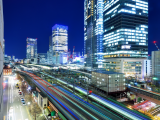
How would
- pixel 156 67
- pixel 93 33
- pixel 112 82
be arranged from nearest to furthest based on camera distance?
pixel 112 82, pixel 156 67, pixel 93 33

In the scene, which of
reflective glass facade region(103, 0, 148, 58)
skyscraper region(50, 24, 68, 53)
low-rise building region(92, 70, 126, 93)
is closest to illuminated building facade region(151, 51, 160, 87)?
reflective glass facade region(103, 0, 148, 58)

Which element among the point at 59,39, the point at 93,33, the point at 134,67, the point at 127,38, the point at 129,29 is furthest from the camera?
the point at 59,39

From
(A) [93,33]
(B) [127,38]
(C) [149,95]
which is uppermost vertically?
(A) [93,33]

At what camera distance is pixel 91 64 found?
3688 inches

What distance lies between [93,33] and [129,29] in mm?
38998

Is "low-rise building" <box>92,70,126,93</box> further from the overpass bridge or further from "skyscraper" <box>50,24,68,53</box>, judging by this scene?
"skyscraper" <box>50,24,68,53</box>

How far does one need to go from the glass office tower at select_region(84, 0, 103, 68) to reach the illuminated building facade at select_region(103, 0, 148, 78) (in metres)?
A: 23.0

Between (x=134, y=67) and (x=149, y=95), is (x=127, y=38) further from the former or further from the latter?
(x=149, y=95)

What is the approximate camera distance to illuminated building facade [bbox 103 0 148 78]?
56.3 meters

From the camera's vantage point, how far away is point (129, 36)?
57469 mm

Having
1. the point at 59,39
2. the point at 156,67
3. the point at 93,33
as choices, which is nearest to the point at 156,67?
the point at 156,67

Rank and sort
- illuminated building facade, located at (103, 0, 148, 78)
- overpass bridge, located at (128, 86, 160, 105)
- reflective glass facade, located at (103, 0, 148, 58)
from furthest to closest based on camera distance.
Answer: reflective glass facade, located at (103, 0, 148, 58) < illuminated building facade, located at (103, 0, 148, 78) < overpass bridge, located at (128, 86, 160, 105)

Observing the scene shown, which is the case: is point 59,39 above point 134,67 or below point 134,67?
above

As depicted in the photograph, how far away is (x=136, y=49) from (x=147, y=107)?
135 ft
